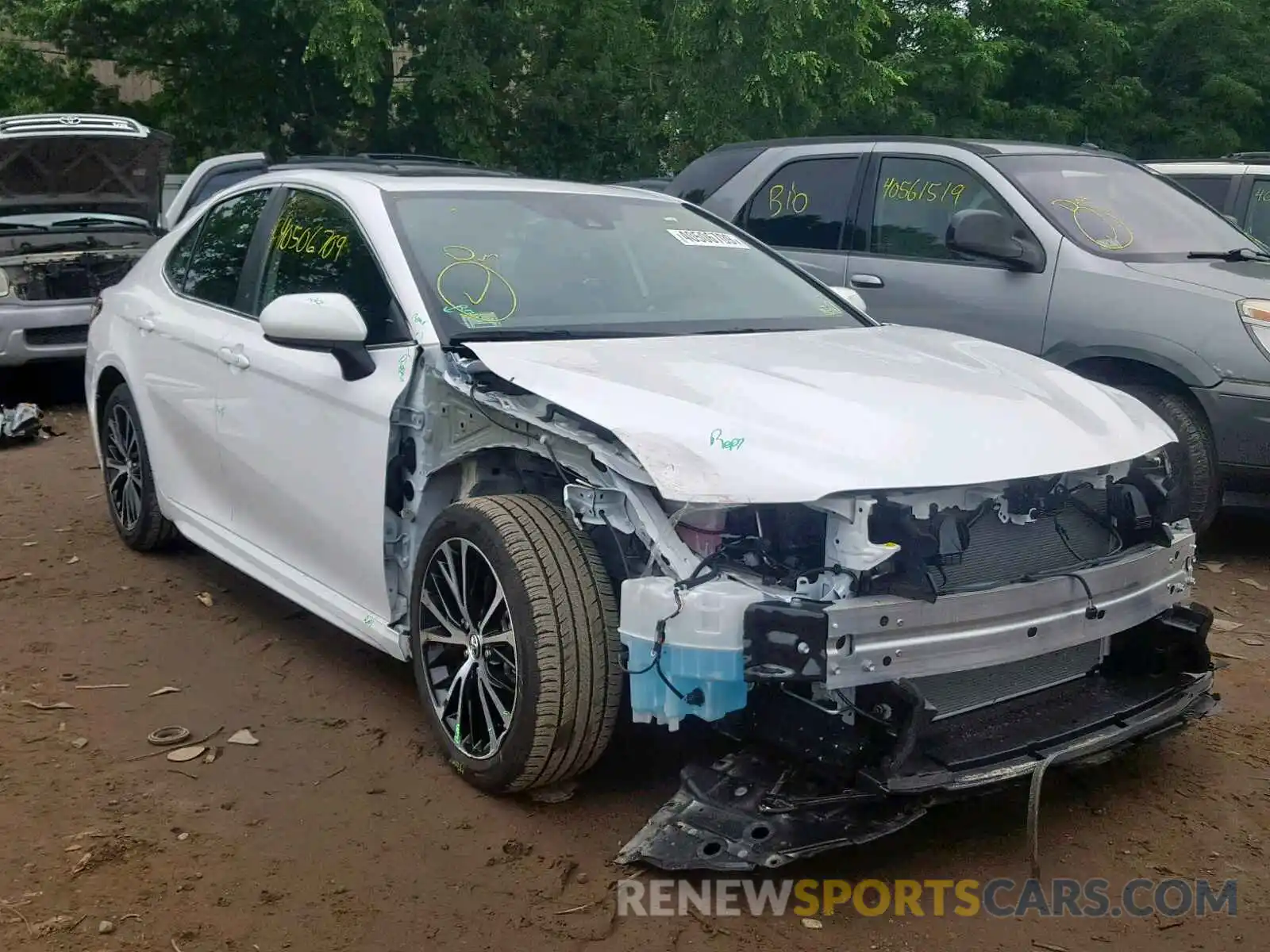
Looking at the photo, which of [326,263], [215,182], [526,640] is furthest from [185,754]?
[215,182]

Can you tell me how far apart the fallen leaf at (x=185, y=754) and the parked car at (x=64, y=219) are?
6088 millimetres

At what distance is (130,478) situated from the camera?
18.6 ft

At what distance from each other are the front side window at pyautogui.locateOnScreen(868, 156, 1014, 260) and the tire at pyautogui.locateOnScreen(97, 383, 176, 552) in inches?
147

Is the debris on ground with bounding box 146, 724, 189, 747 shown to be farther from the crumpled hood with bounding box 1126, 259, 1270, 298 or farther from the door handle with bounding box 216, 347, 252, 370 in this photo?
the crumpled hood with bounding box 1126, 259, 1270, 298

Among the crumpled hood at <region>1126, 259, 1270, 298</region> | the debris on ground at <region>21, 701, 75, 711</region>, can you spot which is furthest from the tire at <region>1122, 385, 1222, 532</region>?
the debris on ground at <region>21, 701, 75, 711</region>

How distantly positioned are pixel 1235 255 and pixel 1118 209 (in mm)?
584

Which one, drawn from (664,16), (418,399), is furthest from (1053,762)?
(664,16)

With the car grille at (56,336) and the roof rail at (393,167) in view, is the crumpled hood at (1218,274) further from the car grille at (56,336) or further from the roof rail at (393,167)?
the car grille at (56,336)

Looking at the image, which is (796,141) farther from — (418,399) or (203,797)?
(203,797)

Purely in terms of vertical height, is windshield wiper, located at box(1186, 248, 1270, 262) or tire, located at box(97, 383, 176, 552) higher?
Answer: windshield wiper, located at box(1186, 248, 1270, 262)

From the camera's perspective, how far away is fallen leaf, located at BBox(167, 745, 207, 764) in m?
3.85

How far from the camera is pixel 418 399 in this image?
3.71 m

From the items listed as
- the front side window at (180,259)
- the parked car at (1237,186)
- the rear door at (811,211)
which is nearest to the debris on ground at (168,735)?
the front side window at (180,259)

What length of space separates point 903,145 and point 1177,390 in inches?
79.1
